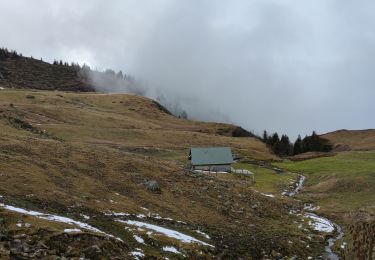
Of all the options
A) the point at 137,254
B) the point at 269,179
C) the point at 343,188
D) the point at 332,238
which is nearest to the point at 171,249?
the point at 137,254

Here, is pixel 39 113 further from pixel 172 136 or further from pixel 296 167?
pixel 296 167

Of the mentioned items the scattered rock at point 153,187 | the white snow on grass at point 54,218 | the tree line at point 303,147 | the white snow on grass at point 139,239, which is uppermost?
the tree line at point 303,147

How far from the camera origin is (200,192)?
6006 centimetres

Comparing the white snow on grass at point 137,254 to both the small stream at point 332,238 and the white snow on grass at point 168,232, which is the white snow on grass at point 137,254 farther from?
the small stream at point 332,238

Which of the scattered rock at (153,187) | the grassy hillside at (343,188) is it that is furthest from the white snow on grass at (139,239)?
the grassy hillside at (343,188)

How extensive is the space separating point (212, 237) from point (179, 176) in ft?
81.0

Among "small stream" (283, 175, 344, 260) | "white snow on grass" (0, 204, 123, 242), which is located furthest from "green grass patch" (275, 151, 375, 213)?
"white snow on grass" (0, 204, 123, 242)

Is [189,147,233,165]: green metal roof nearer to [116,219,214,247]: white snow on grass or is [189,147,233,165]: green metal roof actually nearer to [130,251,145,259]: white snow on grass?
[116,219,214,247]: white snow on grass

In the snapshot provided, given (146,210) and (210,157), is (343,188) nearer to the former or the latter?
(210,157)

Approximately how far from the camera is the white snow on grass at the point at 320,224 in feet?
187

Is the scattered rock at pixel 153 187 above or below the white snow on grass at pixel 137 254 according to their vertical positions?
above

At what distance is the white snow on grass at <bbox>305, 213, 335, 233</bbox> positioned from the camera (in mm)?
57125

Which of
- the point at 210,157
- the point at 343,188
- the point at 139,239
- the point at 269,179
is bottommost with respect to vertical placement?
the point at 139,239

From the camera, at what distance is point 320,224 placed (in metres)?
59.6
